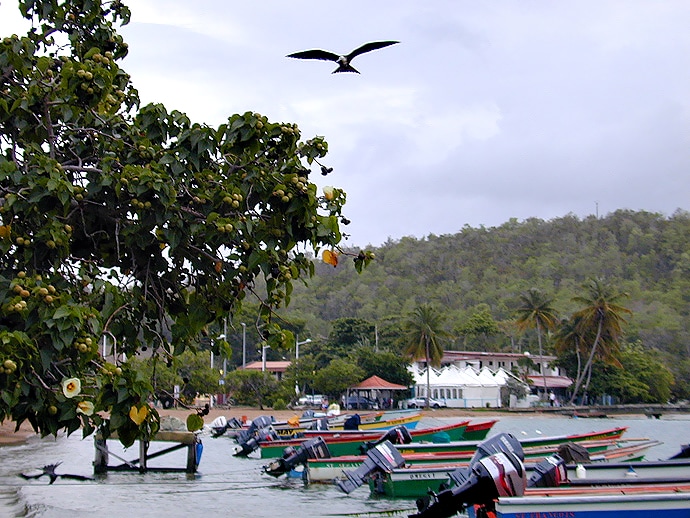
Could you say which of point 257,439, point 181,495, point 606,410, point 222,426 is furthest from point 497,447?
point 606,410

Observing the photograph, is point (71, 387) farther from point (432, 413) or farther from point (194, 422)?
point (432, 413)

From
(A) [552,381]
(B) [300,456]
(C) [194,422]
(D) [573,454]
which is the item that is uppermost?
(C) [194,422]

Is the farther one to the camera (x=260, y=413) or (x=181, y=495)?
(x=260, y=413)

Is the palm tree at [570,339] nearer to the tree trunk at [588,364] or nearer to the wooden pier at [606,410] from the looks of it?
the tree trunk at [588,364]

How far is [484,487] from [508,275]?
121m

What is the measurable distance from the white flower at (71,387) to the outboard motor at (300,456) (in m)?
14.1

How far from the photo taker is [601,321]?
65750mm

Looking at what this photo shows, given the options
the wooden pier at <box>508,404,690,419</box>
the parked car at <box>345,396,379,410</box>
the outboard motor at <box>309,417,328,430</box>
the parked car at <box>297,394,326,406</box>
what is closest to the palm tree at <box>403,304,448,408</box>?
the parked car at <box>345,396,379,410</box>

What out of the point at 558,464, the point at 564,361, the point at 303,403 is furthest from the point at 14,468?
the point at 564,361

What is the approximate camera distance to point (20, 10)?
8.20 meters

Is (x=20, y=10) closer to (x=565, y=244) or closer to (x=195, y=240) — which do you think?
(x=195, y=240)

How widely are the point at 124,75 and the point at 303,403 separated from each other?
56.2m

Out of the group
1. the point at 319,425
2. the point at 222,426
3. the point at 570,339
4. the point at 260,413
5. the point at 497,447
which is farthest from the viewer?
the point at 570,339

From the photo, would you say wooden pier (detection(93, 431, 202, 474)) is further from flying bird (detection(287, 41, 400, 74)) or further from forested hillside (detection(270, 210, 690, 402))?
forested hillside (detection(270, 210, 690, 402))
